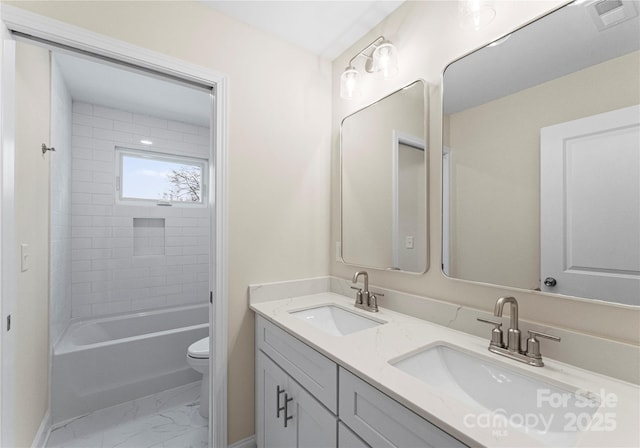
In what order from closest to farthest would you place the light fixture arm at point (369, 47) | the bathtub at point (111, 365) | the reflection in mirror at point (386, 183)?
the reflection in mirror at point (386, 183) < the light fixture arm at point (369, 47) < the bathtub at point (111, 365)

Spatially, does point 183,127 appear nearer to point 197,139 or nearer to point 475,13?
point 197,139

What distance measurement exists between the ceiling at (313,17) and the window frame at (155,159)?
6.57 feet

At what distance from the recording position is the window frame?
2811mm

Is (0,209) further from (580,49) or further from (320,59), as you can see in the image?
(580,49)

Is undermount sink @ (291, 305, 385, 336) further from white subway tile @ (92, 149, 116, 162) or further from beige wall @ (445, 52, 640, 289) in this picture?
white subway tile @ (92, 149, 116, 162)

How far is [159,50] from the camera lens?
1363 millimetres

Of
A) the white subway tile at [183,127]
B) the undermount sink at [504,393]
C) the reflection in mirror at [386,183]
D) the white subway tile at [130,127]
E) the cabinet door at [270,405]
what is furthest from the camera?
the white subway tile at [183,127]

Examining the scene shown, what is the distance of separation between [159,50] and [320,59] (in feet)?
3.21

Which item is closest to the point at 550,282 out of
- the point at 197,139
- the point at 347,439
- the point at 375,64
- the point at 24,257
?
the point at 347,439

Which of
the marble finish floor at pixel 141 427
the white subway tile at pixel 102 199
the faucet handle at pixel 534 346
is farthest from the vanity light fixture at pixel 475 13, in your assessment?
the white subway tile at pixel 102 199

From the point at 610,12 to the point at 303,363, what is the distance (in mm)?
1559

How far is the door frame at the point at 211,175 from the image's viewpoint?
3.56ft

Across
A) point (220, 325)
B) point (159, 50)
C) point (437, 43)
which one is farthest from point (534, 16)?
point (220, 325)

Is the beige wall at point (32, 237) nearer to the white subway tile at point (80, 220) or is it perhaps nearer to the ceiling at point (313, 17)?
the white subway tile at point (80, 220)
